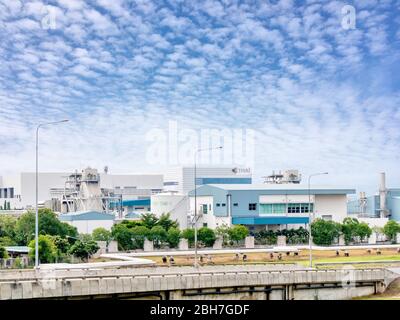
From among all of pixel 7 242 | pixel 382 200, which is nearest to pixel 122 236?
pixel 7 242

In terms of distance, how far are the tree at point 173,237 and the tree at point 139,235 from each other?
1.31m

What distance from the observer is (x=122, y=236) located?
31984 millimetres

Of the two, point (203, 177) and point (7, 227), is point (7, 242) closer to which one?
point (7, 227)

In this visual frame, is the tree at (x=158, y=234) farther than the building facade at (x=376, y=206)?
No

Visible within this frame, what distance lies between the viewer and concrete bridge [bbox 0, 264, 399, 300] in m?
10.9

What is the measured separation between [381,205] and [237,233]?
48.0 feet

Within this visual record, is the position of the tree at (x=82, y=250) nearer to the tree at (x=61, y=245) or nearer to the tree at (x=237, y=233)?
the tree at (x=61, y=245)

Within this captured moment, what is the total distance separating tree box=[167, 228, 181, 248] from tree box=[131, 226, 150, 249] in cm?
131

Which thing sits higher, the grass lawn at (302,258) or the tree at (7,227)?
the tree at (7,227)

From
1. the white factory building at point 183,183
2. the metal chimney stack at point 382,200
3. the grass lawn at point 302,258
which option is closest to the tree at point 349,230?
the grass lawn at point 302,258

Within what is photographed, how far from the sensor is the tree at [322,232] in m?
35.8

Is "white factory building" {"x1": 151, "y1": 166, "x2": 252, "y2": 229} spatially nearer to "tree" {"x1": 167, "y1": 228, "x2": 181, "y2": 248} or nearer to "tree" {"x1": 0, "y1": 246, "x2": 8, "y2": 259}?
"tree" {"x1": 167, "y1": 228, "x2": 181, "y2": 248}

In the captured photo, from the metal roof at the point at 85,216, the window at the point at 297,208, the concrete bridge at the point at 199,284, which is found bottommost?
the concrete bridge at the point at 199,284

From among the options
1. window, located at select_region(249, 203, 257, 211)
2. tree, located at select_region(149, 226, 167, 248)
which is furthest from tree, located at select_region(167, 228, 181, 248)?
window, located at select_region(249, 203, 257, 211)
